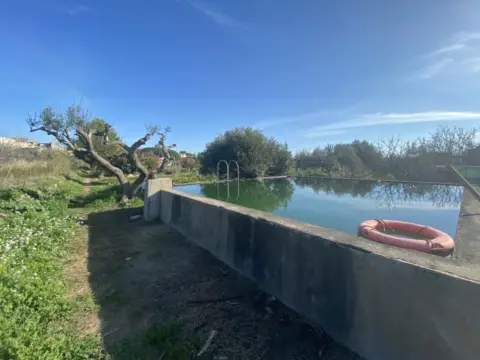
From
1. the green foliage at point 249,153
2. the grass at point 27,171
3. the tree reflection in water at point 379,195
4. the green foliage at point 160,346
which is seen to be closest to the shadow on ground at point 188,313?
the green foliage at point 160,346

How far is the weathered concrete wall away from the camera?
46.9 inches

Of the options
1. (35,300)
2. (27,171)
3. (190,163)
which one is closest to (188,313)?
(35,300)

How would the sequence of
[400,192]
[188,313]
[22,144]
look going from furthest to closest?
[22,144] → [400,192] → [188,313]

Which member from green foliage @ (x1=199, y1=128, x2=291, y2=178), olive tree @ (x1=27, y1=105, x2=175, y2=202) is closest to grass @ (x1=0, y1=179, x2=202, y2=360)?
olive tree @ (x1=27, y1=105, x2=175, y2=202)

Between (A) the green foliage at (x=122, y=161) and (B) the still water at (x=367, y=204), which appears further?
(A) the green foliage at (x=122, y=161)

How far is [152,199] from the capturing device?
18.4 feet

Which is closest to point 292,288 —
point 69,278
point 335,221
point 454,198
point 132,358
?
point 132,358

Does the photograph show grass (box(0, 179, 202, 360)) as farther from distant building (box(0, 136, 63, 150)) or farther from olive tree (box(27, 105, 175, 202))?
distant building (box(0, 136, 63, 150))

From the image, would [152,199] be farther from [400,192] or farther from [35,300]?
[400,192]

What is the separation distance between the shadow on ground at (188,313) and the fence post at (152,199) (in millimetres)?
2099

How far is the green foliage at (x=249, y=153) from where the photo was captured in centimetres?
1727

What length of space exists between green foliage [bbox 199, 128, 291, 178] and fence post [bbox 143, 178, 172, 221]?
1158 cm

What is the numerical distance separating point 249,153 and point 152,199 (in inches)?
480

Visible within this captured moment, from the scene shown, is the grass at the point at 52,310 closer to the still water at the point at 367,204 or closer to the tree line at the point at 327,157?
the still water at the point at 367,204
